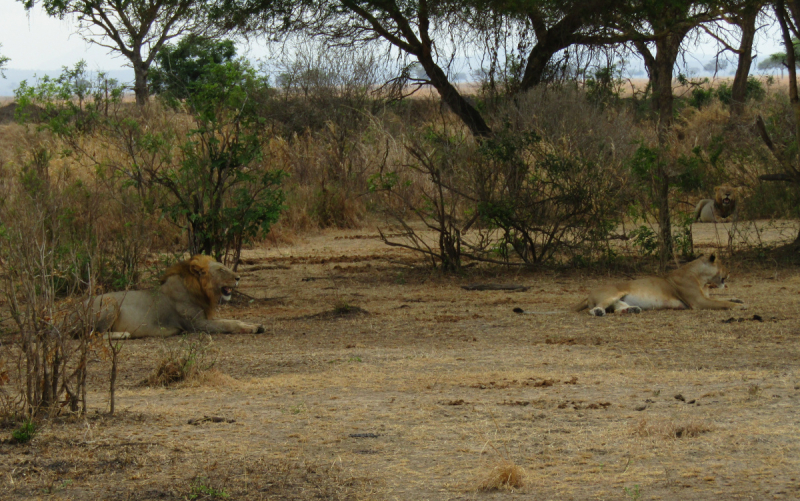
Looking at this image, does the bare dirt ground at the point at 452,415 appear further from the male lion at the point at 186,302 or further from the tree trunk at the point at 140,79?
the tree trunk at the point at 140,79

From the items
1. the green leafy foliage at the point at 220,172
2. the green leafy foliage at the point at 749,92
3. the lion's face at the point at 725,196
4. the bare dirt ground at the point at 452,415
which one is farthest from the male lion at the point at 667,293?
the green leafy foliage at the point at 749,92

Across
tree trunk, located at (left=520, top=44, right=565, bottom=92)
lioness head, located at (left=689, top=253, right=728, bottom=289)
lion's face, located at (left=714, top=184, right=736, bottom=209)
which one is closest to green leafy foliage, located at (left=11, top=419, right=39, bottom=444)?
lioness head, located at (left=689, top=253, right=728, bottom=289)

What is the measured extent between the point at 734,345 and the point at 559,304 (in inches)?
122

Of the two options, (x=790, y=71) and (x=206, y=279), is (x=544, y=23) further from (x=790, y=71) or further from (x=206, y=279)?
(x=206, y=279)

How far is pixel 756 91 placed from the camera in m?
37.4

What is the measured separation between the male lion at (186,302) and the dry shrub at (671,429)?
5121mm

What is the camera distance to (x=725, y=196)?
17.7 m

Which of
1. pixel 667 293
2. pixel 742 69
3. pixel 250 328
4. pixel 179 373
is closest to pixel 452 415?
pixel 179 373

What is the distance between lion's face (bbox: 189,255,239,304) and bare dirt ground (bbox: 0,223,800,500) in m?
0.53

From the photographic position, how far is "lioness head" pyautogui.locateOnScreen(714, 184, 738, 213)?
1759 cm

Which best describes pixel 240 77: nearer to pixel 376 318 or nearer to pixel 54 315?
pixel 376 318

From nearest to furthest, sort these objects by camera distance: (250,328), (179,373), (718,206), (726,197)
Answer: (179,373) < (250,328) < (726,197) < (718,206)

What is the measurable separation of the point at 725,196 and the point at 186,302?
478 inches

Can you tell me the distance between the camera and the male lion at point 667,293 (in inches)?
385
